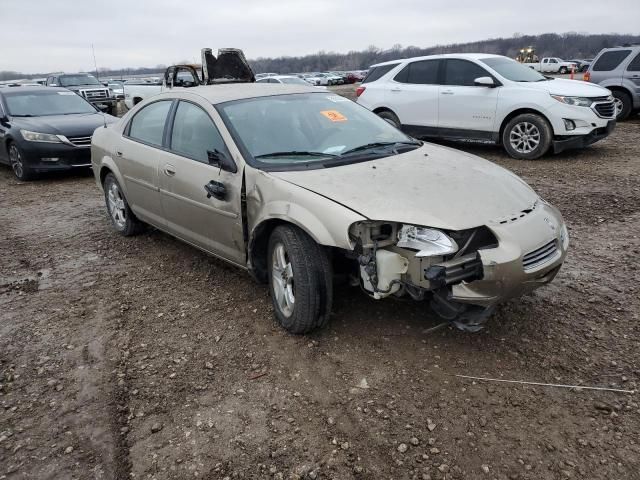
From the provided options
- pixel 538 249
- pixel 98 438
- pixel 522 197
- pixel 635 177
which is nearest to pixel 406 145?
pixel 522 197

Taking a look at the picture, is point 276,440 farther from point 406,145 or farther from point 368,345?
point 406,145

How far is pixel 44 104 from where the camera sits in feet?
31.5

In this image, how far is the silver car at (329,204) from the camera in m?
2.94

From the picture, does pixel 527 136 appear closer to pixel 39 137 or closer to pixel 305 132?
pixel 305 132

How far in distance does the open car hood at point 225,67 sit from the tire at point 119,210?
7.46 metres

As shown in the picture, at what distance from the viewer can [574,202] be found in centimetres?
627

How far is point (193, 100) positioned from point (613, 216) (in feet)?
14.8

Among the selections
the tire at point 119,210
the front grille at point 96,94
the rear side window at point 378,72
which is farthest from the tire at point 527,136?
the front grille at point 96,94

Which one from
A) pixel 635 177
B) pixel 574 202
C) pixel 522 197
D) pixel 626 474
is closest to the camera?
pixel 626 474

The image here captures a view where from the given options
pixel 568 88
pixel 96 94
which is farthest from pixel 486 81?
pixel 96 94

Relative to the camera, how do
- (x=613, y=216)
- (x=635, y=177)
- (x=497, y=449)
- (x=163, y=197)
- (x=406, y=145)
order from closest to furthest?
1. (x=497, y=449)
2. (x=406, y=145)
3. (x=163, y=197)
4. (x=613, y=216)
5. (x=635, y=177)

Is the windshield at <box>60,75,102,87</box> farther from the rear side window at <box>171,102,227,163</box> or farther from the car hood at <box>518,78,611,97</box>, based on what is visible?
the rear side window at <box>171,102,227,163</box>

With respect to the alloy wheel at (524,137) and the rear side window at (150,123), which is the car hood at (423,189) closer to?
the rear side window at (150,123)

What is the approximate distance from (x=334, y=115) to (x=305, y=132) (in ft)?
1.42
